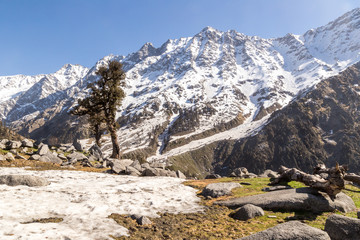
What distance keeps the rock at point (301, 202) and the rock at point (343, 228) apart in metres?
4.77

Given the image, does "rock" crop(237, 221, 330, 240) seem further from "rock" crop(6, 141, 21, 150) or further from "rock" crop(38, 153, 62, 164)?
"rock" crop(6, 141, 21, 150)

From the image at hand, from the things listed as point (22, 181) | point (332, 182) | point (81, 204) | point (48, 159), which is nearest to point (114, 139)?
point (48, 159)

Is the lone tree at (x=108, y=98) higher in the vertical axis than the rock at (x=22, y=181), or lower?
higher

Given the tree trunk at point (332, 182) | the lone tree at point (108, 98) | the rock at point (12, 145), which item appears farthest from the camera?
the lone tree at point (108, 98)

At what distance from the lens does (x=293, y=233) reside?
686 centimetres

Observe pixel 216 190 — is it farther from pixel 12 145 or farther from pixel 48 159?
pixel 12 145

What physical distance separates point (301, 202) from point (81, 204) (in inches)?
513

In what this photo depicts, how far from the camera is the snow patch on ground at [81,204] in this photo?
8609mm

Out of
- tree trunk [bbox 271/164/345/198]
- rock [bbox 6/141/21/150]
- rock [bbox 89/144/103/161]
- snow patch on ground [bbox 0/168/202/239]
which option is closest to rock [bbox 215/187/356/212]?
tree trunk [bbox 271/164/345/198]

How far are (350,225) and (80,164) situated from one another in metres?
29.0

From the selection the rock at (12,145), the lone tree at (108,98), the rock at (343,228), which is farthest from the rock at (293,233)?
the rock at (12,145)

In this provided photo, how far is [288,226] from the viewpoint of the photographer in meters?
7.29

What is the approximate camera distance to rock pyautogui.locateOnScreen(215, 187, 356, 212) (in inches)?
492

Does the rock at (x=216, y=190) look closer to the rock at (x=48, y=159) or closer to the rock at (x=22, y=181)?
the rock at (x=22, y=181)
